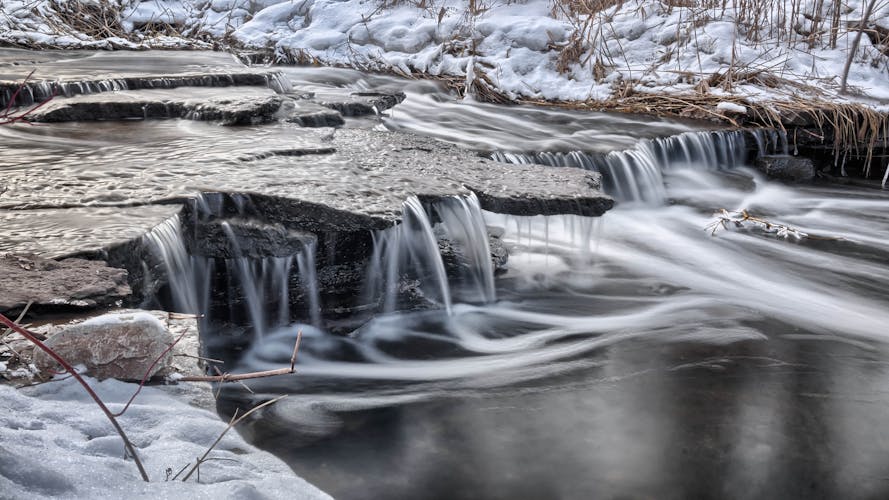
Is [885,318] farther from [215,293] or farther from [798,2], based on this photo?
[798,2]

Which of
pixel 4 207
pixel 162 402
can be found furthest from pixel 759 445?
pixel 4 207

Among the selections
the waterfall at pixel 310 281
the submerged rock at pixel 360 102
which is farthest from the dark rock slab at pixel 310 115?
the waterfall at pixel 310 281

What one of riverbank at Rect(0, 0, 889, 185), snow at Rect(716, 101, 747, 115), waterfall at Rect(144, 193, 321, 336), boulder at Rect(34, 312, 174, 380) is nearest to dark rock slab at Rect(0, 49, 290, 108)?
riverbank at Rect(0, 0, 889, 185)

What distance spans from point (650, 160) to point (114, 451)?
4.80m

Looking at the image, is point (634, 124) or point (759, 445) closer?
point (759, 445)

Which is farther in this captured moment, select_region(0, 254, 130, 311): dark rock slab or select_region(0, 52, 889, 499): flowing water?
select_region(0, 52, 889, 499): flowing water

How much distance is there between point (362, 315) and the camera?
3.36 meters

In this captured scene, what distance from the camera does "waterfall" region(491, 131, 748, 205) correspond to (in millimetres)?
5348

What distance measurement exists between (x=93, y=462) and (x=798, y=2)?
8090 mm

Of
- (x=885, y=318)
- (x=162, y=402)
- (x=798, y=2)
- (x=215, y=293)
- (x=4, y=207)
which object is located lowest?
(x=885, y=318)

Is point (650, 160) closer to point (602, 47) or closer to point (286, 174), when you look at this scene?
point (602, 47)

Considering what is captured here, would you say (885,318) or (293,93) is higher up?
(293,93)

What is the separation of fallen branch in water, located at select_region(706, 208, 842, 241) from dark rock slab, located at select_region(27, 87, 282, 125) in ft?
9.41

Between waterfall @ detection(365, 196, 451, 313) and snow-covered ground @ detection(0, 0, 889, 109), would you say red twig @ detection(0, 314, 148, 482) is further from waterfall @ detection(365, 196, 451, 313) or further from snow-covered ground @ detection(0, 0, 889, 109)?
snow-covered ground @ detection(0, 0, 889, 109)
